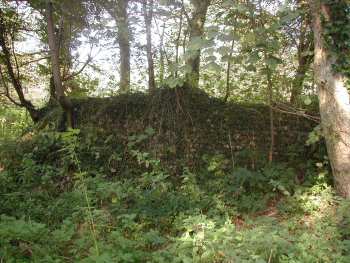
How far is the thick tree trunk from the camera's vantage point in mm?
5273

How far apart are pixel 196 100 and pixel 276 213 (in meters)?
3.08

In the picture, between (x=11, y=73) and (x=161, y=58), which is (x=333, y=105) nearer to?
(x=161, y=58)

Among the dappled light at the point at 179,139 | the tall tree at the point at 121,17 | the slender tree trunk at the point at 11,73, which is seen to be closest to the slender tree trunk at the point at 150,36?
the dappled light at the point at 179,139

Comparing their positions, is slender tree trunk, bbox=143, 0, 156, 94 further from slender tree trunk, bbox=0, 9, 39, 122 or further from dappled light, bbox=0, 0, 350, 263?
slender tree trunk, bbox=0, 9, 39, 122

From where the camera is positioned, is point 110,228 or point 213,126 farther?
point 213,126

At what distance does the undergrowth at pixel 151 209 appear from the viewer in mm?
4027

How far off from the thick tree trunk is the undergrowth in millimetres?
467

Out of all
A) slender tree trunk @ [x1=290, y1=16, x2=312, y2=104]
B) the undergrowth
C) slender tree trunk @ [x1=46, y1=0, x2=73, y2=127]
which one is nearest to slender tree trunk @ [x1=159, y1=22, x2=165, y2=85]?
the undergrowth

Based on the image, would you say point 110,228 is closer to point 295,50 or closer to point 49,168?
point 49,168

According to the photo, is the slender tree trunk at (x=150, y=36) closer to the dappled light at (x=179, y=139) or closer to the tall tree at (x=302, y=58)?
the dappled light at (x=179, y=139)

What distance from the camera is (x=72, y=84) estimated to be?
930 centimetres

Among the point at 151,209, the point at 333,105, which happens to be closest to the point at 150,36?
the point at 151,209

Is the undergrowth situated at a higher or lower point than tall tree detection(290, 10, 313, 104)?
lower

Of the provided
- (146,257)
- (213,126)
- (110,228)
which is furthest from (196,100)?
(146,257)
